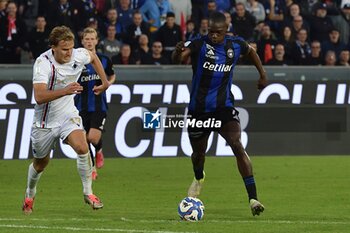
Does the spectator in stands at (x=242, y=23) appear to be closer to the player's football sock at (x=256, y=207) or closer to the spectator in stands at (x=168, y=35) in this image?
the spectator in stands at (x=168, y=35)

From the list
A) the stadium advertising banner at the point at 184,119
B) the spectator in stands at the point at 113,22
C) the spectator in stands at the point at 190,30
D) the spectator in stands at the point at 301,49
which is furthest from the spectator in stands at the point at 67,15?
the spectator in stands at the point at 301,49

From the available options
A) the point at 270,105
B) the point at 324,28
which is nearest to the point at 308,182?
the point at 270,105

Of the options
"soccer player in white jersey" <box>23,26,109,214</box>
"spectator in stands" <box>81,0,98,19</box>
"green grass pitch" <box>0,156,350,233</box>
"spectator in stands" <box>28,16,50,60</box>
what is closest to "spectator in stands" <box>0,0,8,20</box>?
"spectator in stands" <box>28,16,50,60</box>

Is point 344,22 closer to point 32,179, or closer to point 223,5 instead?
point 223,5

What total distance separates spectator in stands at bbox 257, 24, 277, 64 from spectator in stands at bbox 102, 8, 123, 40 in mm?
2999

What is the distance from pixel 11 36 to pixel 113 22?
229 centimetres

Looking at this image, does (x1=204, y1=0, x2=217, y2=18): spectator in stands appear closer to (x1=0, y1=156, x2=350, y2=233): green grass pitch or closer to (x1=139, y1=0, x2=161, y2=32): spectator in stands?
(x1=139, y1=0, x2=161, y2=32): spectator in stands

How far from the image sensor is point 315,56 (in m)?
24.6

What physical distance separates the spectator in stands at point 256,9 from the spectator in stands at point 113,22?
3.17 m

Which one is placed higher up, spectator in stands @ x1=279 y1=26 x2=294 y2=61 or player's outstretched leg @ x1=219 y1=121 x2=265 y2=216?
player's outstretched leg @ x1=219 y1=121 x2=265 y2=216

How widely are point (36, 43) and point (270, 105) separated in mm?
4887

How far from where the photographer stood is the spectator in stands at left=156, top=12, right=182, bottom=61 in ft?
77.8

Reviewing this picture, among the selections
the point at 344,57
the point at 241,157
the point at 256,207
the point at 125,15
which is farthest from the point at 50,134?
the point at 344,57

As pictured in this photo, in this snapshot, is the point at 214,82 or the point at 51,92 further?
the point at 214,82
